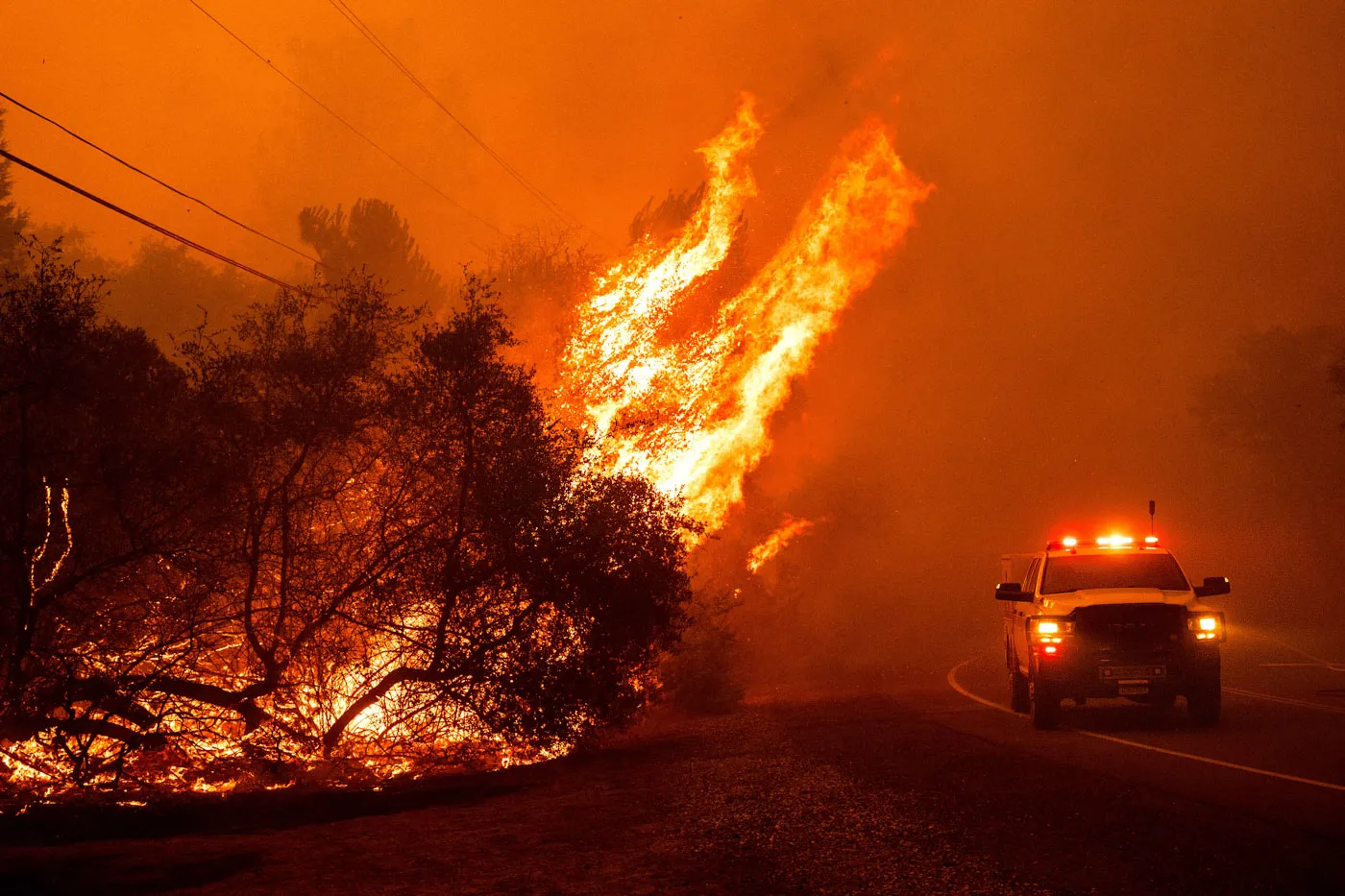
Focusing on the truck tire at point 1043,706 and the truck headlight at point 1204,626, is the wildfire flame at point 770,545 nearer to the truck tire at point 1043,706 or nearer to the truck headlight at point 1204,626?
the truck tire at point 1043,706

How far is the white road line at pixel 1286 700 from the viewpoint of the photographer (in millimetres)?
17047

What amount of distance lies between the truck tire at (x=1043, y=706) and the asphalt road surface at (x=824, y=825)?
0.22 metres

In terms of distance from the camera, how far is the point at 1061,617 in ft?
50.0

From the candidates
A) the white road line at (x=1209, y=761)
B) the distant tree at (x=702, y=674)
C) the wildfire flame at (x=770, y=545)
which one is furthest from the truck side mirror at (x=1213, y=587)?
the wildfire flame at (x=770, y=545)

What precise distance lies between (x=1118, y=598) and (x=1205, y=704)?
1.82 m

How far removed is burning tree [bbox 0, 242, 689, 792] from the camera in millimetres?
14070

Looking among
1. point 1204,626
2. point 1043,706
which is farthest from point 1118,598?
point 1043,706

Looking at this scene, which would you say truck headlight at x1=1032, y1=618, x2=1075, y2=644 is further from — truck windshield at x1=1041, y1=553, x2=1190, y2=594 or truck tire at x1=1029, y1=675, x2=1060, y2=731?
truck windshield at x1=1041, y1=553, x2=1190, y2=594

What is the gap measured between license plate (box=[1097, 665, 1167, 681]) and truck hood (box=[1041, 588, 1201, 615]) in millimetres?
833

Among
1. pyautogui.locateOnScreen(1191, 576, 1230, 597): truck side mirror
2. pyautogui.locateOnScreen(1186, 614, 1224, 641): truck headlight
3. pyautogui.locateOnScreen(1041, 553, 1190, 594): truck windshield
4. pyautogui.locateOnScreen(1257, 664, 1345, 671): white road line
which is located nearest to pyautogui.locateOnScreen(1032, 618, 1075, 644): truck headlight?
A: pyautogui.locateOnScreen(1041, 553, 1190, 594): truck windshield

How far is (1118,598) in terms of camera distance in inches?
597

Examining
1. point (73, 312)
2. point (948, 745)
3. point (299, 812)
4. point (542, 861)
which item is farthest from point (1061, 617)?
point (73, 312)

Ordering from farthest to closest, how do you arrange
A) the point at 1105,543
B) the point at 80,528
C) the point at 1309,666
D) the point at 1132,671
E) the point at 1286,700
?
the point at 1309,666, the point at 1286,700, the point at 1105,543, the point at 1132,671, the point at 80,528

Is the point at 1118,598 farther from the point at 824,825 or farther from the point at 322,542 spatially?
the point at 322,542
